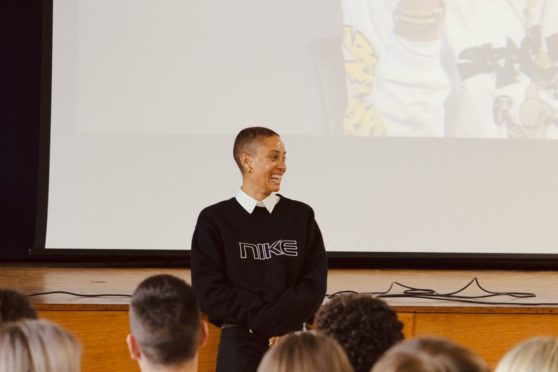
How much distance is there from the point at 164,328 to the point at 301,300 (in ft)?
3.65

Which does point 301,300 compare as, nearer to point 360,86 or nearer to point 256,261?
point 256,261

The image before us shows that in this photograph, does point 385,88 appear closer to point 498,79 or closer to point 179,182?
point 498,79

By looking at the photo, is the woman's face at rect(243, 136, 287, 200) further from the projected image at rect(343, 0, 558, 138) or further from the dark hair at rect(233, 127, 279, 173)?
the projected image at rect(343, 0, 558, 138)

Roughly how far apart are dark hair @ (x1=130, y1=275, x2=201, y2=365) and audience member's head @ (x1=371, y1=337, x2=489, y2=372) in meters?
0.62

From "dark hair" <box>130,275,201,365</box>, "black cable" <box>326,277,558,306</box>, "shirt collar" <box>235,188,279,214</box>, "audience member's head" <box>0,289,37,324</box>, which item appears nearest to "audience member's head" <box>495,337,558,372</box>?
"dark hair" <box>130,275,201,365</box>

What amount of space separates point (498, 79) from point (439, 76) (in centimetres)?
34

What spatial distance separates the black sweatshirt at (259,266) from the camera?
125 inches

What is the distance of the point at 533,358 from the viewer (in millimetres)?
1755

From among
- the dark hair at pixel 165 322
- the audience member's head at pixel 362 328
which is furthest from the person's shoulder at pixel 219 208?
the audience member's head at pixel 362 328

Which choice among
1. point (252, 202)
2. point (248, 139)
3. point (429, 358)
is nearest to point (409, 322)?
point (252, 202)

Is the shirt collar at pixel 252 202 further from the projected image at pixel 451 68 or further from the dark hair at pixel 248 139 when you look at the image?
the projected image at pixel 451 68

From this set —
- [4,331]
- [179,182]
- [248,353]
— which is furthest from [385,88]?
[4,331]

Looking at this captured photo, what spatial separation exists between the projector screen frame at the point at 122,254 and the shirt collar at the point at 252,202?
205 cm

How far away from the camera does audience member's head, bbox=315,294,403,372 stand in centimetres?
210
